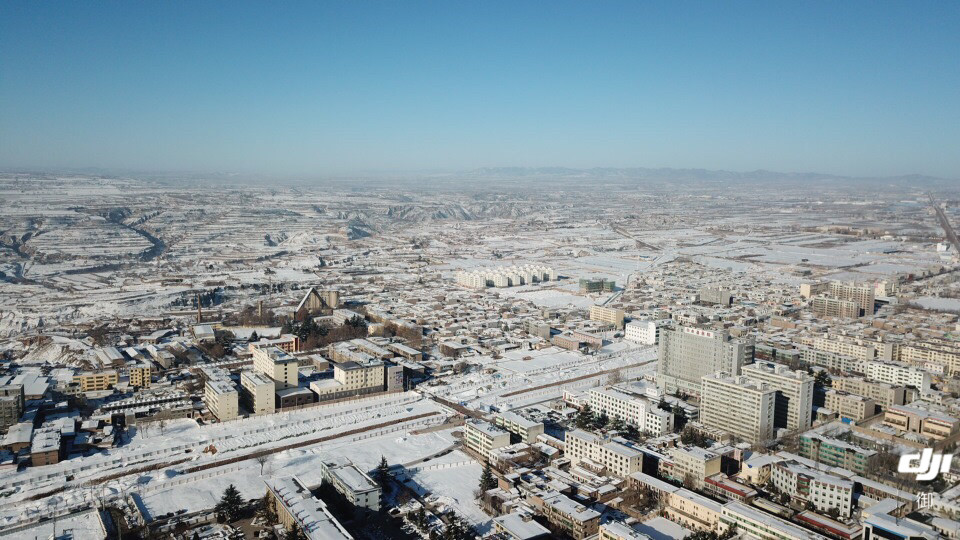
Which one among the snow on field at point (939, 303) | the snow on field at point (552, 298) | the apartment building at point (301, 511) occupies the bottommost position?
the snow on field at point (552, 298)

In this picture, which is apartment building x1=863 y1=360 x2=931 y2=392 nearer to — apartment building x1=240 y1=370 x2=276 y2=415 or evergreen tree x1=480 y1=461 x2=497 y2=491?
evergreen tree x1=480 y1=461 x2=497 y2=491

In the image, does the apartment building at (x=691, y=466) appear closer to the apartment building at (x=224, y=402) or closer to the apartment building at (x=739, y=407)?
the apartment building at (x=739, y=407)

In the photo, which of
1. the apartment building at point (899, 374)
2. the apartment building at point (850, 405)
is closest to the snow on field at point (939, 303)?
the apartment building at point (899, 374)

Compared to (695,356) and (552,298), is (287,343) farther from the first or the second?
(552,298)

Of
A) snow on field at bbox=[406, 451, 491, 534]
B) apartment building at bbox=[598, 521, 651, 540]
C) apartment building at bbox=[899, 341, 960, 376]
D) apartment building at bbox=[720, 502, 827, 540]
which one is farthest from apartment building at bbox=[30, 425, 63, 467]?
apartment building at bbox=[899, 341, 960, 376]

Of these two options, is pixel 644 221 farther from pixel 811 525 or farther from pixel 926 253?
pixel 811 525

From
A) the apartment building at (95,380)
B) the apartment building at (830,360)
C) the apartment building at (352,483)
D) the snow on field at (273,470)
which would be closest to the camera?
the apartment building at (352,483)

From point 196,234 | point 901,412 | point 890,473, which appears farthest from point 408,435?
point 196,234
